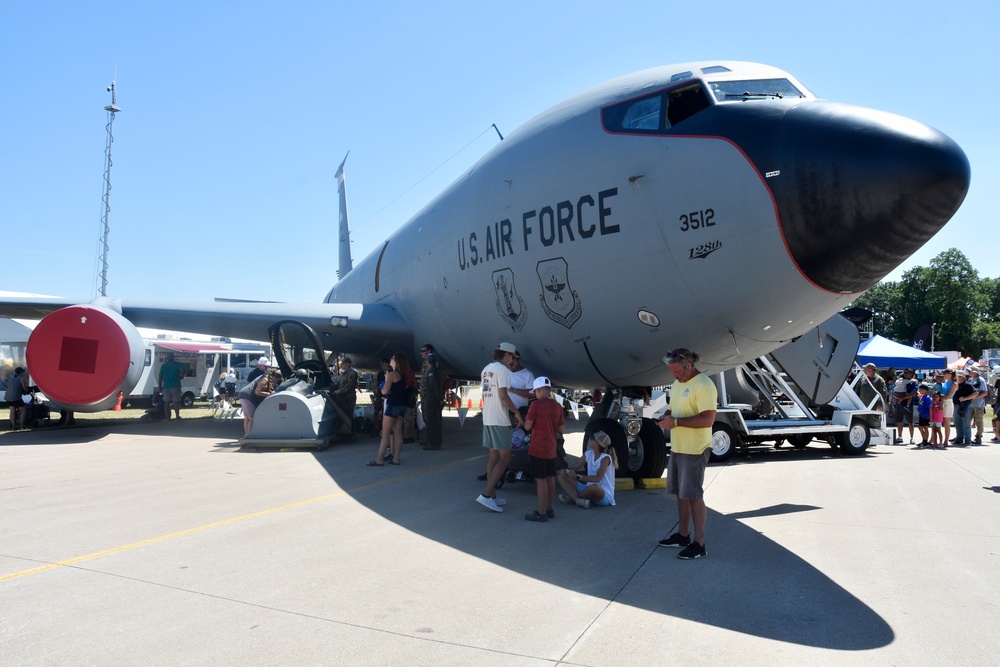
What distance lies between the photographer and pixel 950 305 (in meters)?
83.9

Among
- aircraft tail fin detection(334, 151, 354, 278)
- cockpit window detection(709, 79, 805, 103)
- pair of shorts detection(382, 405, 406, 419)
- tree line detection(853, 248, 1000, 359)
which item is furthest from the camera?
tree line detection(853, 248, 1000, 359)

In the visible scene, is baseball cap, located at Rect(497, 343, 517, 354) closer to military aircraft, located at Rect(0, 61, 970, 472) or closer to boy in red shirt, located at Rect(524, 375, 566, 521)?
military aircraft, located at Rect(0, 61, 970, 472)

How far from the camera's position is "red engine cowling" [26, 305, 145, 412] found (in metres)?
12.9

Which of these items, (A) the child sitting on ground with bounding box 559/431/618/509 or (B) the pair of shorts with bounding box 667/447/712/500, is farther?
(A) the child sitting on ground with bounding box 559/431/618/509

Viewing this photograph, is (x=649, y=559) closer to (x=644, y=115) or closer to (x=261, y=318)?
(x=644, y=115)

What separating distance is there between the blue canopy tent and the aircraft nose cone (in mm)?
17990

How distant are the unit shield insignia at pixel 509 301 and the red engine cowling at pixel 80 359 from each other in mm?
8318

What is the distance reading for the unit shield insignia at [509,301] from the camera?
8.08 m

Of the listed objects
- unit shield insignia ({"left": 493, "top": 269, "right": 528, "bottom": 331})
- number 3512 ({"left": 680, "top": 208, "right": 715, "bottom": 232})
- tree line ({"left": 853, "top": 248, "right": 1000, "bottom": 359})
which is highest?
tree line ({"left": 853, "top": 248, "right": 1000, "bottom": 359})

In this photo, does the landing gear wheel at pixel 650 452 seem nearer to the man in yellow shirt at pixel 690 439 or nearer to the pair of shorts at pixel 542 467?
the pair of shorts at pixel 542 467

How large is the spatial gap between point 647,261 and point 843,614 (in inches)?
130

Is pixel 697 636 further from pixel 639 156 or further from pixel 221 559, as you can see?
pixel 639 156

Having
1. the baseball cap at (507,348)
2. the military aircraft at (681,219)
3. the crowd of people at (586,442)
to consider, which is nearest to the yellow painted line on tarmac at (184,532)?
the crowd of people at (586,442)

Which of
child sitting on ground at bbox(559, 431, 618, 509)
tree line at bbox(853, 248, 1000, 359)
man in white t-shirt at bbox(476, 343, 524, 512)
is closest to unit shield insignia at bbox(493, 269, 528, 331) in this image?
man in white t-shirt at bbox(476, 343, 524, 512)
